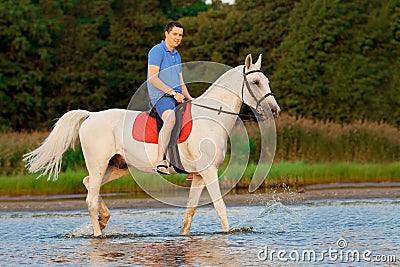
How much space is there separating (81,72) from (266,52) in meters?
11.9

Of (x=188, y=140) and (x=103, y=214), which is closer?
(x=188, y=140)

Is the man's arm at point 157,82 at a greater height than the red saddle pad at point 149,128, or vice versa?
the man's arm at point 157,82

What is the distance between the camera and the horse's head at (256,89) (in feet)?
40.0

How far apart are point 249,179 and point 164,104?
11.0 metres

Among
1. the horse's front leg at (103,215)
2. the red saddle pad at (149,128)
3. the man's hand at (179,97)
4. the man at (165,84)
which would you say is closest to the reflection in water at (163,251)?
the horse's front leg at (103,215)

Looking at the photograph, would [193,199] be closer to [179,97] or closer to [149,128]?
[149,128]

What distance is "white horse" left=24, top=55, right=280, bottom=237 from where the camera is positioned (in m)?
12.4

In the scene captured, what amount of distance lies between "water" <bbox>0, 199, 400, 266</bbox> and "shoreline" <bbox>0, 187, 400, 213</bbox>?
6.20ft

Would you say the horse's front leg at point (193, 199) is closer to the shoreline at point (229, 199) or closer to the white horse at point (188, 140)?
the white horse at point (188, 140)

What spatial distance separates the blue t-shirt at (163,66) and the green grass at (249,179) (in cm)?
891

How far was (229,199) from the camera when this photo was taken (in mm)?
20062

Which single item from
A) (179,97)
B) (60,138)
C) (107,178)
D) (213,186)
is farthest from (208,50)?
(213,186)

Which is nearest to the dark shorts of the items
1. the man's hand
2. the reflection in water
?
the man's hand

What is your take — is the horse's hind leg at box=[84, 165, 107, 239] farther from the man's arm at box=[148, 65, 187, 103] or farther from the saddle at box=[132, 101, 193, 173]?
the man's arm at box=[148, 65, 187, 103]
